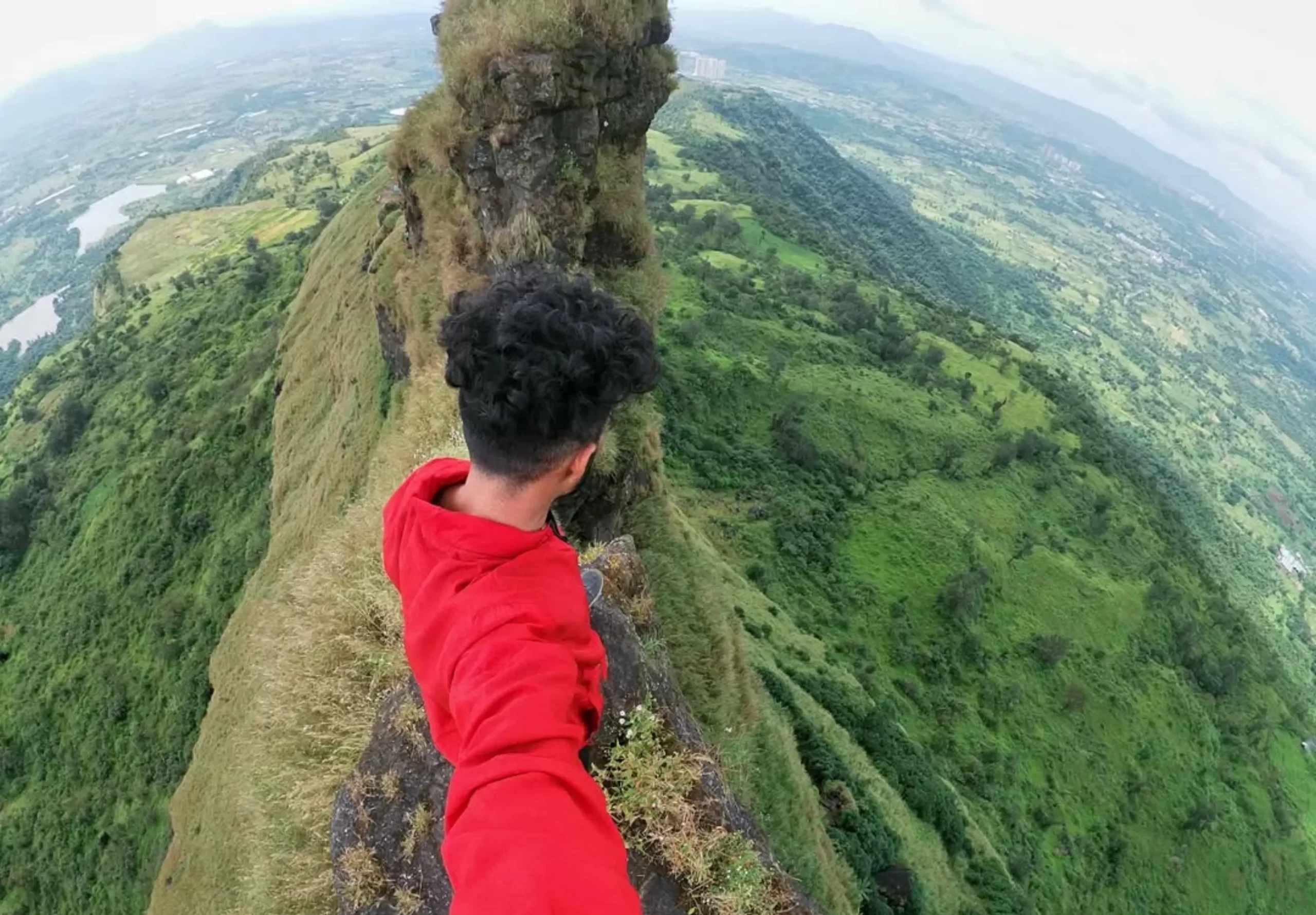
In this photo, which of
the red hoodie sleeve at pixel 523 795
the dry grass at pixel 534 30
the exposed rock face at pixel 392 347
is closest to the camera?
the red hoodie sleeve at pixel 523 795

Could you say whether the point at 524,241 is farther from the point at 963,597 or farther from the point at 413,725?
the point at 963,597

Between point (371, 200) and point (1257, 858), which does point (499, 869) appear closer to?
point (371, 200)

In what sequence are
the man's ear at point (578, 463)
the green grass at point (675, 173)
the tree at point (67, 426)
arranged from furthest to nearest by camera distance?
the green grass at point (675, 173)
the tree at point (67, 426)
the man's ear at point (578, 463)

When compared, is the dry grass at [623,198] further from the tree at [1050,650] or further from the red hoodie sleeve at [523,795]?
the tree at [1050,650]

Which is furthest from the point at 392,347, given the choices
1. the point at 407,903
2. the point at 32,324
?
the point at 32,324

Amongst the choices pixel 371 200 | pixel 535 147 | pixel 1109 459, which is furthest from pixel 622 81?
pixel 1109 459

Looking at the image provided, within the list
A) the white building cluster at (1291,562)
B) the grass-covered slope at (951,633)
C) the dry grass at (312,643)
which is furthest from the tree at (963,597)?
the white building cluster at (1291,562)

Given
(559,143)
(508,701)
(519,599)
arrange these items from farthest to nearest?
1. (559,143)
2. (519,599)
3. (508,701)
